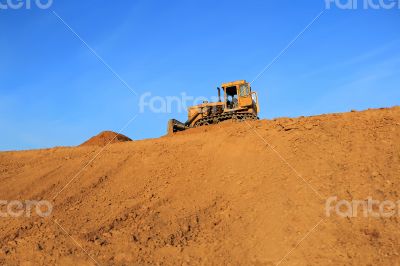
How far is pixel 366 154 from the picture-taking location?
417 inches

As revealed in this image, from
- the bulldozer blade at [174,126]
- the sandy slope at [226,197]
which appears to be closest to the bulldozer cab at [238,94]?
the bulldozer blade at [174,126]

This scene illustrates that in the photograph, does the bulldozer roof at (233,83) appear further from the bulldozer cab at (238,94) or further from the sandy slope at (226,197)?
the sandy slope at (226,197)

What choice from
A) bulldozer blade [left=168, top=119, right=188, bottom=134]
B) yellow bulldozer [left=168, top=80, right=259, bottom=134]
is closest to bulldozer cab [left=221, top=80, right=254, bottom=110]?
yellow bulldozer [left=168, top=80, right=259, bottom=134]

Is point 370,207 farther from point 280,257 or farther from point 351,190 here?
point 280,257

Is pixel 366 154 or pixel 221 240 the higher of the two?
pixel 366 154

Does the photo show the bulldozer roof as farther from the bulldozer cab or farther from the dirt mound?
the dirt mound

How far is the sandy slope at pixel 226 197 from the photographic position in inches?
330

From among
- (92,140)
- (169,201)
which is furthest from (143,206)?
(92,140)

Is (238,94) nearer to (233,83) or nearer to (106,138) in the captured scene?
(233,83)

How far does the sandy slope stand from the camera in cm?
838

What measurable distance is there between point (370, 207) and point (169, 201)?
5.23 m

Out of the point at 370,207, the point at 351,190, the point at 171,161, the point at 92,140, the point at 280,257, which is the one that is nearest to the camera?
the point at 280,257

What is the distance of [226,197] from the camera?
10398 millimetres

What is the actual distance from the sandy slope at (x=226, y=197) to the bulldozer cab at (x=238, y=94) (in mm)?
5927
